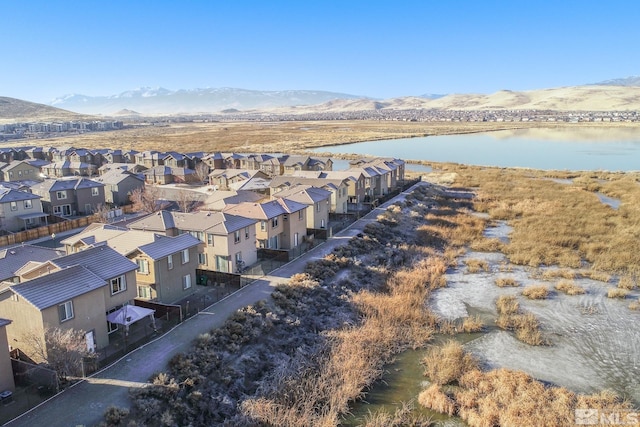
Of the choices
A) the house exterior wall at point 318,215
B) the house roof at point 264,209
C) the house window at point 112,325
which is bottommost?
the house window at point 112,325

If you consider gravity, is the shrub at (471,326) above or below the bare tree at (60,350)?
below

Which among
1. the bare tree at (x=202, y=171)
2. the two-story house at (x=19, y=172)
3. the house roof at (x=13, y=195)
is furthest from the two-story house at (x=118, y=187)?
the two-story house at (x=19, y=172)

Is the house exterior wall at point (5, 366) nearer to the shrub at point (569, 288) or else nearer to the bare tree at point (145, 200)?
the bare tree at point (145, 200)

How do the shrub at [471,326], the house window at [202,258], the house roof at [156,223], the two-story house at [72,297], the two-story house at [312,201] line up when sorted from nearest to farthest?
the two-story house at [72,297] → the shrub at [471,326] → the house window at [202,258] → the house roof at [156,223] → the two-story house at [312,201]

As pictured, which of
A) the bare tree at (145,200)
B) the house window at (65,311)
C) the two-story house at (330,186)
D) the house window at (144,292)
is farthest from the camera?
the two-story house at (330,186)

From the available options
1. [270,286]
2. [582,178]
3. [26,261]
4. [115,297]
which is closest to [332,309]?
[270,286]

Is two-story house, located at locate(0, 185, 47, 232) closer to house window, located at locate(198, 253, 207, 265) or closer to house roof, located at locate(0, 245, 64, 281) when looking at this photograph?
house roof, located at locate(0, 245, 64, 281)

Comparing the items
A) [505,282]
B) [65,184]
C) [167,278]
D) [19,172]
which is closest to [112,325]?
[167,278]

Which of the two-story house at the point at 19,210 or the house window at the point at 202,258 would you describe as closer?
the house window at the point at 202,258
